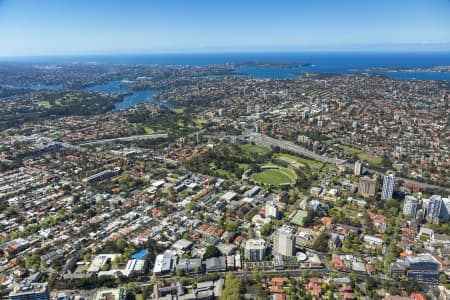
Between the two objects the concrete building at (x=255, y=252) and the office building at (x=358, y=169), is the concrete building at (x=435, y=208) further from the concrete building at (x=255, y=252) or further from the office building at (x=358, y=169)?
the concrete building at (x=255, y=252)

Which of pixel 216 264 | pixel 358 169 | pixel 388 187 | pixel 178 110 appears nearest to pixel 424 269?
pixel 388 187

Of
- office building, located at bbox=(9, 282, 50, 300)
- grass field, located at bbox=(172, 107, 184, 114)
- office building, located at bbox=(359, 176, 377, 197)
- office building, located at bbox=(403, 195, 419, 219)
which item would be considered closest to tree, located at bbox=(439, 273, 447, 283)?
office building, located at bbox=(403, 195, 419, 219)

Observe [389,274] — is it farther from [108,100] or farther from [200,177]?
[108,100]

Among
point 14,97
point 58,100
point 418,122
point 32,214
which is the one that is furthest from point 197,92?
point 32,214

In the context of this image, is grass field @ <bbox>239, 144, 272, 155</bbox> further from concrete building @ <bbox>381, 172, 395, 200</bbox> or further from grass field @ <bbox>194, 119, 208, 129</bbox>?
concrete building @ <bbox>381, 172, 395, 200</bbox>

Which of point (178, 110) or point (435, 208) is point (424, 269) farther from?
point (178, 110)

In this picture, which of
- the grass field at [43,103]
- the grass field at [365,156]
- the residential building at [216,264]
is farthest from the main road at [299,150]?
the grass field at [43,103]

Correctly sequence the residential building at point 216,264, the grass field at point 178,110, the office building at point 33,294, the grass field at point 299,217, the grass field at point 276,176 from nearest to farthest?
1. the office building at point 33,294
2. the residential building at point 216,264
3. the grass field at point 299,217
4. the grass field at point 276,176
5. the grass field at point 178,110
